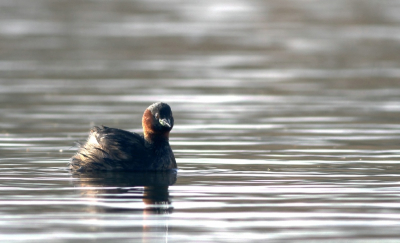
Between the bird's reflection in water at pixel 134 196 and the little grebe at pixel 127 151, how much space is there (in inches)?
4.0

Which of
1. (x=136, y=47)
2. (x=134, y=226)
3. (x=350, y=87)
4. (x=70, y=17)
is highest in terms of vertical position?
(x=70, y=17)

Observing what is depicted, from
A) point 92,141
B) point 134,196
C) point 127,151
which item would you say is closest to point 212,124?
point 92,141

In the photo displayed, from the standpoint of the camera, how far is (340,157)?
509 inches

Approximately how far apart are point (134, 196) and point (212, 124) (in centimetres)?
635

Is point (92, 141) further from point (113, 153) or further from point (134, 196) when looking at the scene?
point (134, 196)

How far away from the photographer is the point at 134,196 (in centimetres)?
1004

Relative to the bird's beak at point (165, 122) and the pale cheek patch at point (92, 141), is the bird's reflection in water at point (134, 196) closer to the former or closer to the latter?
the pale cheek patch at point (92, 141)

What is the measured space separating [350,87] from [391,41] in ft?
29.2

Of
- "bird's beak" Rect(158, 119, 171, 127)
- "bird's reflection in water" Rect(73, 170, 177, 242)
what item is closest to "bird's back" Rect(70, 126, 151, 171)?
"bird's reflection in water" Rect(73, 170, 177, 242)

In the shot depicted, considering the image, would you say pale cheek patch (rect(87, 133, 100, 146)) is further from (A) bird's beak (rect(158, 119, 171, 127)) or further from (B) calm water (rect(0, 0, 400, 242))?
(A) bird's beak (rect(158, 119, 171, 127))

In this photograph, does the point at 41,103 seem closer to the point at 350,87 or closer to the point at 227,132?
the point at 227,132

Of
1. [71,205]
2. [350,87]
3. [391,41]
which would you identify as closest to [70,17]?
[391,41]

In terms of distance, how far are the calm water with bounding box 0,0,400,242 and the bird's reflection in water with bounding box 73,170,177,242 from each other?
0.02 meters

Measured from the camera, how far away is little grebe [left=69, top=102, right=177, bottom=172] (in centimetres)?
1172
